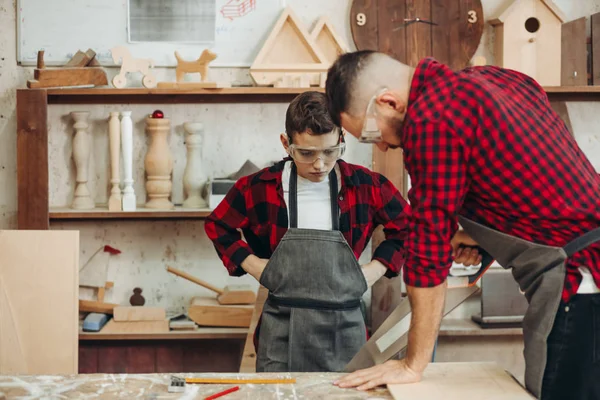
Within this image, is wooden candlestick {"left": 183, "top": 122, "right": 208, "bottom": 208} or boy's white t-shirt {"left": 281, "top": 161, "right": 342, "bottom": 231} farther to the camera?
wooden candlestick {"left": 183, "top": 122, "right": 208, "bottom": 208}

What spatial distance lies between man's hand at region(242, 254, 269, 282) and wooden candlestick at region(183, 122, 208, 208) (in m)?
1.15

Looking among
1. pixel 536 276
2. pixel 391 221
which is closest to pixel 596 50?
pixel 391 221

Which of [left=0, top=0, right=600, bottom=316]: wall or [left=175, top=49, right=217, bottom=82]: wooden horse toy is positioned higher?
[left=175, top=49, right=217, bottom=82]: wooden horse toy

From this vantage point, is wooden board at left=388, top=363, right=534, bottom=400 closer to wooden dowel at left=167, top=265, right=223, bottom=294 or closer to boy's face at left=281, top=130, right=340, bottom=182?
boy's face at left=281, top=130, right=340, bottom=182

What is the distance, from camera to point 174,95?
3605mm

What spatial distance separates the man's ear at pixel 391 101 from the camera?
1.58 m

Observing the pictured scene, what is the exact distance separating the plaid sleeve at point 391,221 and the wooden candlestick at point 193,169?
1.26 meters

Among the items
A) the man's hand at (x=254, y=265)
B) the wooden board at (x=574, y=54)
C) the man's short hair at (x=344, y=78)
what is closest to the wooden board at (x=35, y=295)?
the man's hand at (x=254, y=265)

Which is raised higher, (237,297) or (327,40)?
(327,40)

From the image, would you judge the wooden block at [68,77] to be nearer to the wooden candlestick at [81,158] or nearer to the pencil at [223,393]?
the wooden candlestick at [81,158]

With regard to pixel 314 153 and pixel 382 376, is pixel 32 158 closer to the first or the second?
pixel 314 153

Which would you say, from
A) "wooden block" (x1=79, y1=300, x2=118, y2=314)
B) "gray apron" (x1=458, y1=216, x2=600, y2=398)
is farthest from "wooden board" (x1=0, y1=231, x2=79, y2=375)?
"gray apron" (x1=458, y1=216, x2=600, y2=398)

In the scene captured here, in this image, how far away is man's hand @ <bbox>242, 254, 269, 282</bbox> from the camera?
2379mm

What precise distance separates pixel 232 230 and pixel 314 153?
1.42 feet
